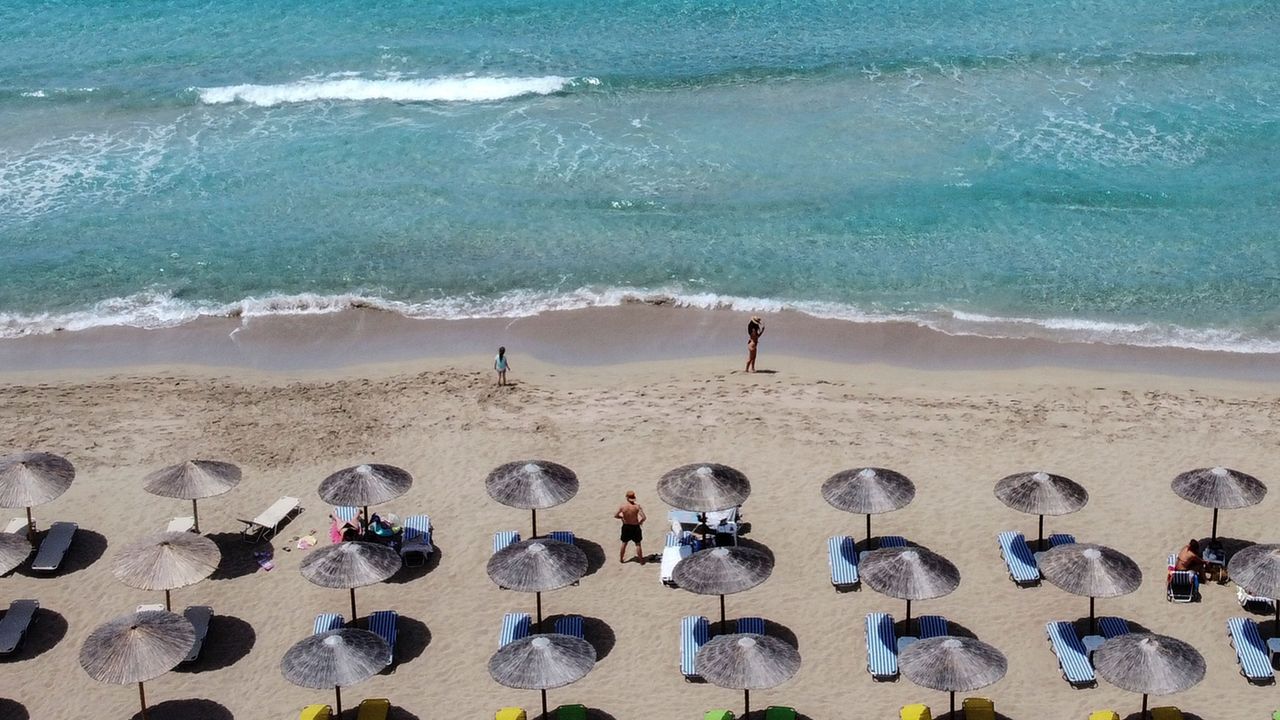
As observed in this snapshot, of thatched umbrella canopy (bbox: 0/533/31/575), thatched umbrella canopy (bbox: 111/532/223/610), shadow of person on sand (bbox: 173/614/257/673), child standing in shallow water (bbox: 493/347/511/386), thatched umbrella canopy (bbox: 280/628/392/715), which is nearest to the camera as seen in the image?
thatched umbrella canopy (bbox: 280/628/392/715)

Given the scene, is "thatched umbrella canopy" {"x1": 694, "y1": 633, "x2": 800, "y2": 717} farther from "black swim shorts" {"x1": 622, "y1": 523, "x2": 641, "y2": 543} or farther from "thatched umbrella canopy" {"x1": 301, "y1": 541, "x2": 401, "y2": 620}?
"thatched umbrella canopy" {"x1": 301, "y1": 541, "x2": 401, "y2": 620}

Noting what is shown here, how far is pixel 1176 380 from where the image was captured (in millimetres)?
25375

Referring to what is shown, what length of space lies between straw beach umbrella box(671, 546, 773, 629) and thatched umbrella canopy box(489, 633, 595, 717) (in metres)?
1.89

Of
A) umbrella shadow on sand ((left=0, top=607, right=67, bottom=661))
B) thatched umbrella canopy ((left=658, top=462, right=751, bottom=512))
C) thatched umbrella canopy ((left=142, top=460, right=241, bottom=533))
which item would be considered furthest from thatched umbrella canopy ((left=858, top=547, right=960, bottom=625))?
umbrella shadow on sand ((left=0, top=607, right=67, bottom=661))

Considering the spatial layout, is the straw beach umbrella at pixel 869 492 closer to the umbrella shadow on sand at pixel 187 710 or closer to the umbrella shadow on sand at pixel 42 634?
the umbrella shadow on sand at pixel 187 710

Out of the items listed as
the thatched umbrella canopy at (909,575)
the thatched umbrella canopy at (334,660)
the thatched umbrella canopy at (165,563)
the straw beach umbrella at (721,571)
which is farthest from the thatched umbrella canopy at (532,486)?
the thatched umbrella canopy at (909,575)

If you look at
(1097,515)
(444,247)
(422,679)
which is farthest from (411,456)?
(1097,515)

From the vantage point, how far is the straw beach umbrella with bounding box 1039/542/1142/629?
17812 mm

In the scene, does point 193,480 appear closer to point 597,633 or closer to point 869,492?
point 597,633

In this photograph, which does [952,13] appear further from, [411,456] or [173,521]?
[173,521]

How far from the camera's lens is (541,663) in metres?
16.4

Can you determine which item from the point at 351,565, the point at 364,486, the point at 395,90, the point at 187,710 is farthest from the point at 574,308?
the point at 187,710

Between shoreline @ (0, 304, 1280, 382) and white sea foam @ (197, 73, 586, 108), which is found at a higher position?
white sea foam @ (197, 73, 586, 108)

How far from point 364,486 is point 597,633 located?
4.08 m
